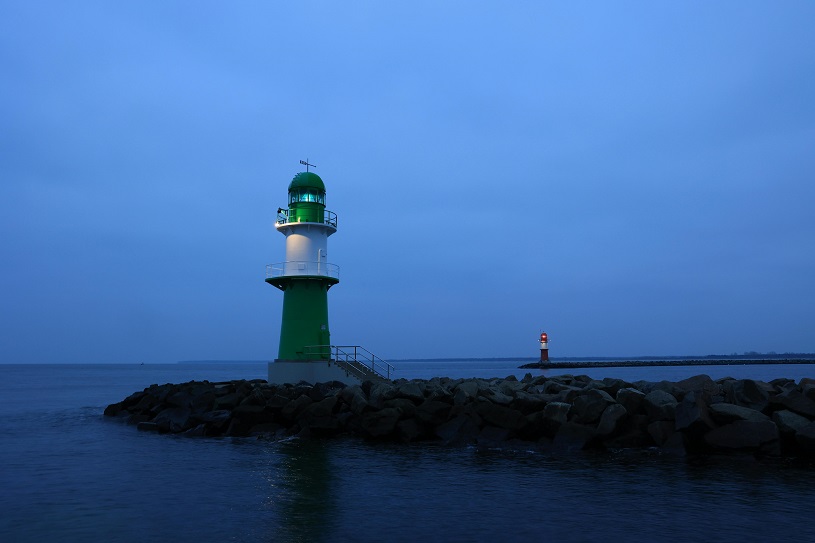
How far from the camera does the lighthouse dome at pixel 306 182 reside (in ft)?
75.5

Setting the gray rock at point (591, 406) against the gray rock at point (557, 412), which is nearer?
the gray rock at point (591, 406)

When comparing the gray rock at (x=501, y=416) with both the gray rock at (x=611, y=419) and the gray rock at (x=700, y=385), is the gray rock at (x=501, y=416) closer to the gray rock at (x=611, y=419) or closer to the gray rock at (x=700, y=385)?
the gray rock at (x=611, y=419)

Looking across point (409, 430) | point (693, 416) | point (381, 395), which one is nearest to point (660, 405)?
point (693, 416)

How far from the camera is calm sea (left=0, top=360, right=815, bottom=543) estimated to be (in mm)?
8734

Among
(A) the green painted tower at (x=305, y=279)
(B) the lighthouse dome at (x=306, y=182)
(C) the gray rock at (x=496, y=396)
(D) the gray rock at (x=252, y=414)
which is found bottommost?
(D) the gray rock at (x=252, y=414)

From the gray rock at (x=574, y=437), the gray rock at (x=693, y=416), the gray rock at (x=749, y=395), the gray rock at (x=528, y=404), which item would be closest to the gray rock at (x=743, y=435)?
the gray rock at (x=693, y=416)

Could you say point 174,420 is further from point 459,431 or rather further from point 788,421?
point 788,421

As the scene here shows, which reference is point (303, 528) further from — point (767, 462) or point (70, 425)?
point (70, 425)

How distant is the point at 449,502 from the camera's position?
33.5 ft

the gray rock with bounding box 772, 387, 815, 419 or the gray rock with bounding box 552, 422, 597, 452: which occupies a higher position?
the gray rock with bounding box 772, 387, 815, 419

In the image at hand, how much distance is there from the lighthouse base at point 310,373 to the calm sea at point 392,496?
589 centimetres

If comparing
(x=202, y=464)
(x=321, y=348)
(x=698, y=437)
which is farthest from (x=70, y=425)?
(x=698, y=437)

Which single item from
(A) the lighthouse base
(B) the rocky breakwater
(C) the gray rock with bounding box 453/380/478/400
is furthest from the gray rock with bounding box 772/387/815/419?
(A) the lighthouse base

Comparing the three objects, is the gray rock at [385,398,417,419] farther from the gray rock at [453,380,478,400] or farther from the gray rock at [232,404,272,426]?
the gray rock at [232,404,272,426]
